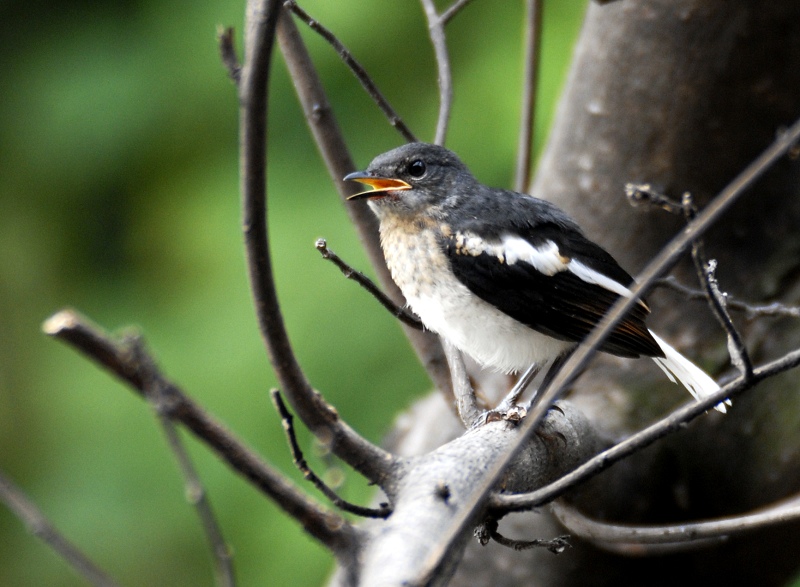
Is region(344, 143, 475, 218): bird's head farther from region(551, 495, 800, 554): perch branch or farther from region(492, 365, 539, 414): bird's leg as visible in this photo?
region(551, 495, 800, 554): perch branch

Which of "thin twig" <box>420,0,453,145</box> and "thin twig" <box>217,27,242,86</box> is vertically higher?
"thin twig" <box>217,27,242,86</box>

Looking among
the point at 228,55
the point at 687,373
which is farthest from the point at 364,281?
the point at 687,373

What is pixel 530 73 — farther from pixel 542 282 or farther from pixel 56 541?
pixel 56 541

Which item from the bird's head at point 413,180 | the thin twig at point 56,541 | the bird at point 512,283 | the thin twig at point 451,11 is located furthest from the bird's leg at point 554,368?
the thin twig at point 56,541

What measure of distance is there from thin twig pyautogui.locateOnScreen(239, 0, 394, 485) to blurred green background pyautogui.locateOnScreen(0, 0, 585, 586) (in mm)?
1665

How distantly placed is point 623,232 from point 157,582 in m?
2.24

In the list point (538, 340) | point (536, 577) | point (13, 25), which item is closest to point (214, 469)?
point (536, 577)

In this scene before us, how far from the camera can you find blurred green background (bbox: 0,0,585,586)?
2.97 meters

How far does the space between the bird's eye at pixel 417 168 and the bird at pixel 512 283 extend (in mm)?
127

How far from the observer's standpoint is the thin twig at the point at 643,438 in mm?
1144

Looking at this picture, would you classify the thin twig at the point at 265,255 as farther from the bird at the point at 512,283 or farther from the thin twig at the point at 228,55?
the bird at the point at 512,283

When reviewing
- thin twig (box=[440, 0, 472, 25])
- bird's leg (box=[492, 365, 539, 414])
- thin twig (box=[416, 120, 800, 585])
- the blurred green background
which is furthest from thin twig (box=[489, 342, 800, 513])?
the blurred green background

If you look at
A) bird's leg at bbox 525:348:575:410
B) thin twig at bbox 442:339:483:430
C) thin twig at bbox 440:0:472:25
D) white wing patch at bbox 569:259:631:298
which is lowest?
bird's leg at bbox 525:348:575:410

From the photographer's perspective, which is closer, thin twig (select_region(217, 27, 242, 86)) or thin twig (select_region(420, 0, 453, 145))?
thin twig (select_region(217, 27, 242, 86))
